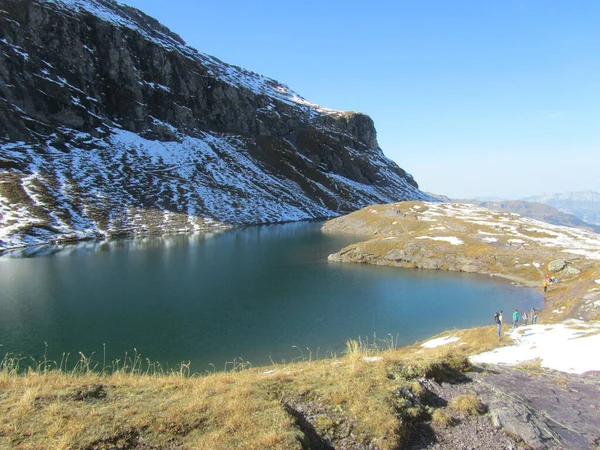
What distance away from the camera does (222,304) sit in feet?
150

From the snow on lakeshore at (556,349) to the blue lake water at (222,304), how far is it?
41.1 feet

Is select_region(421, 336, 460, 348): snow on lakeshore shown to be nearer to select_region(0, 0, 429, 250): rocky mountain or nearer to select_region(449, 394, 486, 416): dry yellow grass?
select_region(449, 394, 486, 416): dry yellow grass

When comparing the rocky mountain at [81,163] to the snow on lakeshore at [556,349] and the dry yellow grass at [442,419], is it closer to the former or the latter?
the snow on lakeshore at [556,349]

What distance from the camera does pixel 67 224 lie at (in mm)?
113312

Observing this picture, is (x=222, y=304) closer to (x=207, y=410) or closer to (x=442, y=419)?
(x=207, y=410)

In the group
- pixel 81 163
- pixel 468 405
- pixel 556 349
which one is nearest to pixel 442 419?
pixel 468 405

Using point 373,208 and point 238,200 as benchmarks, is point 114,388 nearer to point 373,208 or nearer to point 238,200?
point 373,208

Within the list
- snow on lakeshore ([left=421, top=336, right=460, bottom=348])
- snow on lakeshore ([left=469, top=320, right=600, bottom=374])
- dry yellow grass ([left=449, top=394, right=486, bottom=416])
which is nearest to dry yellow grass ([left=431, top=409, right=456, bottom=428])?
dry yellow grass ([left=449, top=394, right=486, bottom=416])

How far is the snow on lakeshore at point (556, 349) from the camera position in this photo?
16391 millimetres

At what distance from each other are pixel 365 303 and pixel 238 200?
436 ft

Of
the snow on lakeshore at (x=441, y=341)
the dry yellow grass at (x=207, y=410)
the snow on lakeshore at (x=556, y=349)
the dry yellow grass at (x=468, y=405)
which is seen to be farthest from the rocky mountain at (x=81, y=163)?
the dry yellow grass at (x=468, y=405)

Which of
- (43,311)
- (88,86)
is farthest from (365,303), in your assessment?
(88,86)

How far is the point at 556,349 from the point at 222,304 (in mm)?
36069

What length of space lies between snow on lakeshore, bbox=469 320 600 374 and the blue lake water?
41.1ft
